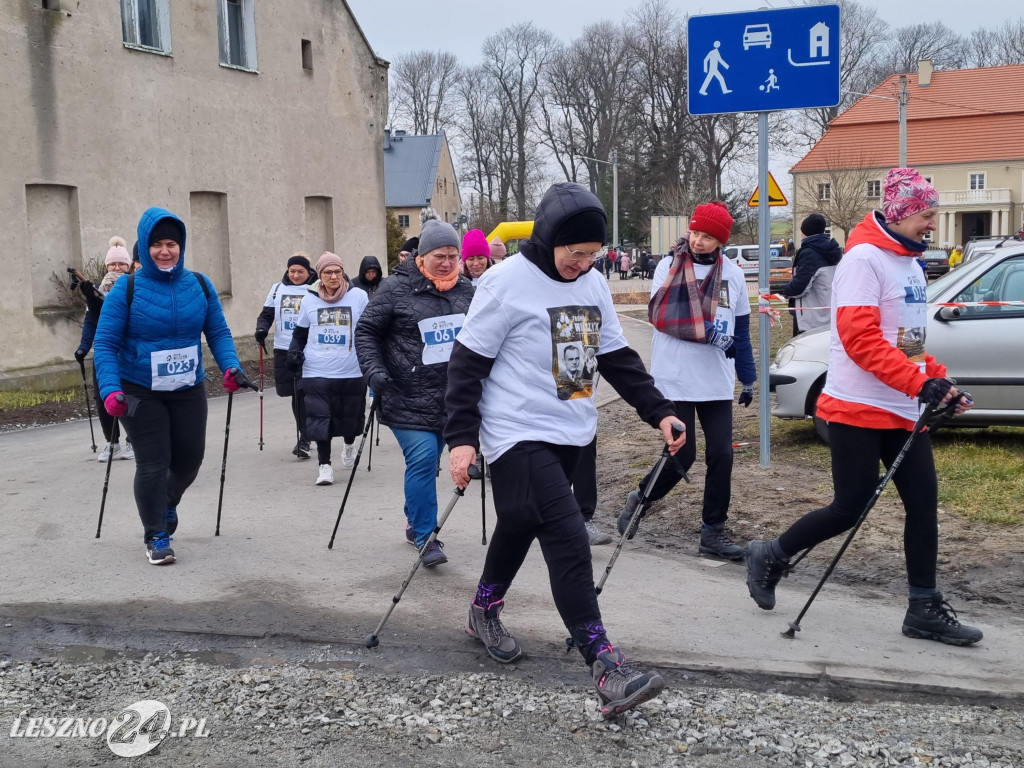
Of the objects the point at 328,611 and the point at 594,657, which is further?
the point at 328,611

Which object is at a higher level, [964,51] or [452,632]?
[964,51]

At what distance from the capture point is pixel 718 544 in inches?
252

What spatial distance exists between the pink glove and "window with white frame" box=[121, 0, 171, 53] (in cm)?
1351

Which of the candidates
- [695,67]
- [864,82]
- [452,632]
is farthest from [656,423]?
[864,82]

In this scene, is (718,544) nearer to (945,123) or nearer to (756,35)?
(756,35)

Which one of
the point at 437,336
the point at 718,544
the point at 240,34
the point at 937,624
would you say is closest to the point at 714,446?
the point at 718,544

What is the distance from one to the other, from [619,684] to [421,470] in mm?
2472

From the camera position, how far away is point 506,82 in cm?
7112

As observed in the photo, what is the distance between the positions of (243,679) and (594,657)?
1.48 meters

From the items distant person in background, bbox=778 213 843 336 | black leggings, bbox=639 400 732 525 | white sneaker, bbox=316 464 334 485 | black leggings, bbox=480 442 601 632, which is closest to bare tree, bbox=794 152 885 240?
distant person in background, bbox=778 213 843 336

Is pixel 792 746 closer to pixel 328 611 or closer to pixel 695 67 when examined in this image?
pixel 328 611

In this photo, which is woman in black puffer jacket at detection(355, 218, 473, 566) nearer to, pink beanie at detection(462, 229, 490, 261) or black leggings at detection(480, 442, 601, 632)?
black leggings at detection(480, 442, 601, 632)

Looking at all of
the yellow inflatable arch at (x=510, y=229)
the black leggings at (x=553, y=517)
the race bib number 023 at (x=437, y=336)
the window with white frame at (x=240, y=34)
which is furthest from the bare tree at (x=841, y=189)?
the black leggings at (x=553, y=517)

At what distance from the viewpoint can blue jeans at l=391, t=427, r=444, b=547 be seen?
20.2 feet
